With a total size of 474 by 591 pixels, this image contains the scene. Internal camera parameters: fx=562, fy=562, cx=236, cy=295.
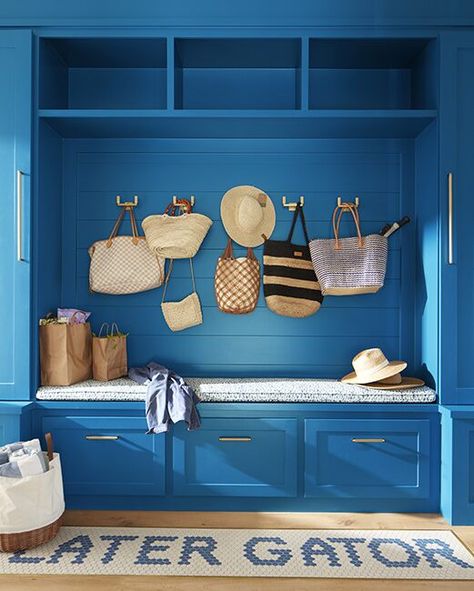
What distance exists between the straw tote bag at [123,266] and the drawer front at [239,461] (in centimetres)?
89

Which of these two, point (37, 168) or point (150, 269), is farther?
point (150, 269)

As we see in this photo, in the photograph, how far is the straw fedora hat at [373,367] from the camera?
2.76 metres

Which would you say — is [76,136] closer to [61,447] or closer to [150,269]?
[150,269]

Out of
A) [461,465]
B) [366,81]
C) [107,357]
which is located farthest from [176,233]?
[461,465]

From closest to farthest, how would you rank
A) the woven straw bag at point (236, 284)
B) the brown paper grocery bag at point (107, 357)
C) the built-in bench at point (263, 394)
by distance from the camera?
1. the built-in bench at point (263, 394)
2. the brown paper grocery bag at point (107, 357)
3. the woven straw bag at point (236, 284)

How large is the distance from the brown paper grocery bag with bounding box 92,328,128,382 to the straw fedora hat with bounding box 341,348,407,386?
1.20 metres

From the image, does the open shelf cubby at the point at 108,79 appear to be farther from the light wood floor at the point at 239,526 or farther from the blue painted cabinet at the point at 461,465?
the blue painted cabinet at the point at 461,465

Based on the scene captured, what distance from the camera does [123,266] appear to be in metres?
3.09

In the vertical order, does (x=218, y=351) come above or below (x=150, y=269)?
below

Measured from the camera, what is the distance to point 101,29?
107 inches

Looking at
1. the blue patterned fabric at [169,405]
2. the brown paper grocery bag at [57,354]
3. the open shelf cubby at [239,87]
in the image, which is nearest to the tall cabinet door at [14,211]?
the brown paper grocery bag at [57,354]

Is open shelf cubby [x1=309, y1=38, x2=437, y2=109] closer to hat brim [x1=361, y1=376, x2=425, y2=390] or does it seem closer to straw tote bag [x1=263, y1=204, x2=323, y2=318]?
straw tote bag [x1=263, y1=204, x2=323, y2=318]

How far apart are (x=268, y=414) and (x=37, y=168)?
1.64 metres

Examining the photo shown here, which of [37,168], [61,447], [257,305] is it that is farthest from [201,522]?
[37,168]
